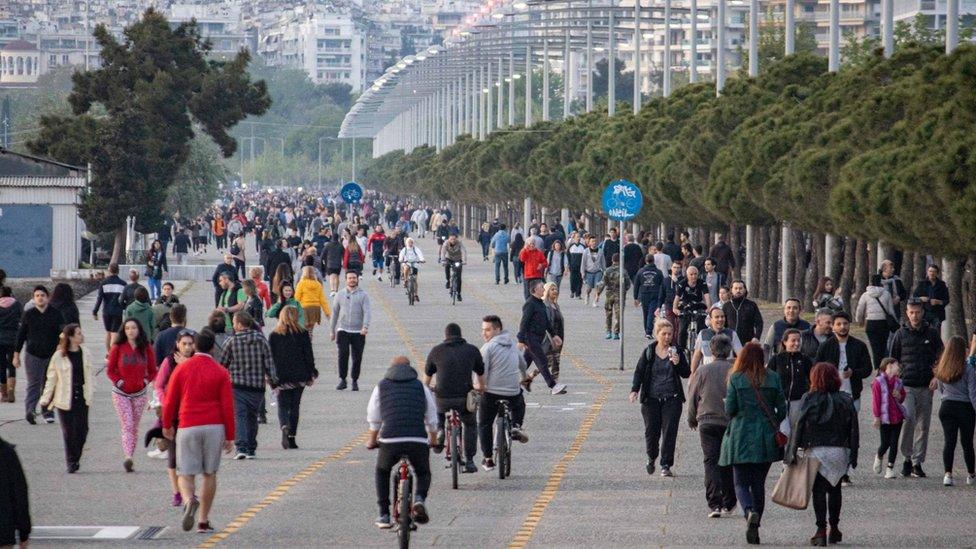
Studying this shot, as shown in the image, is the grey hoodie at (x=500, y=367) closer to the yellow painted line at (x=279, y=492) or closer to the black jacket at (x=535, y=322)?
the yellow painted line at (x=279, y=492)

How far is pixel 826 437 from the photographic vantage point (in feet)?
51.3

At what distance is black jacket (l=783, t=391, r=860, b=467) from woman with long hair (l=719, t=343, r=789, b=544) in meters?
0.19

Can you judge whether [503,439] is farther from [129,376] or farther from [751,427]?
[751,427]

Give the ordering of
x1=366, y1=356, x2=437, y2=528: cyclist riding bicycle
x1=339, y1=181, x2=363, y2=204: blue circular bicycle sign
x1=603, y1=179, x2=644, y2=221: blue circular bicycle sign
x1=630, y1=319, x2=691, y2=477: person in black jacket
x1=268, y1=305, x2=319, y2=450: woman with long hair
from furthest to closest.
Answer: x1=339, y1=181, x2=363, y2=204: blue circular bicycle sign < x1=603, y1=179, x2=644, y2=221: blue circular bicycle sign < x1=268, y1=305, x2=319, y2=450: woman with long hair < x1=630, y1=319, x2=691, y2=477: person in black jacket < x1=366, y1=356, x2=437, y2=528: cyclist riding bicycle

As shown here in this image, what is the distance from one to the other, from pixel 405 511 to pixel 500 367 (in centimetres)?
518

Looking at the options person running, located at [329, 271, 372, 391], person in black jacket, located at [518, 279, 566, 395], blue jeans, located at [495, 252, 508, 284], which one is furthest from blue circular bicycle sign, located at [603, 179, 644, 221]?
blue jeans, located at [495, 252, 508, 284]

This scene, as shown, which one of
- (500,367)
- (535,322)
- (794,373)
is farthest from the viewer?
(535,322)

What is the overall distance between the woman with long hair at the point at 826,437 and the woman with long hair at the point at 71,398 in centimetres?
688

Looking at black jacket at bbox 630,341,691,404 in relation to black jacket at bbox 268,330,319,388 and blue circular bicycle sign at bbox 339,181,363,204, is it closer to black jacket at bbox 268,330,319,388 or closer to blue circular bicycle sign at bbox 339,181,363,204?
black jacket at bbox 268,330,319,388

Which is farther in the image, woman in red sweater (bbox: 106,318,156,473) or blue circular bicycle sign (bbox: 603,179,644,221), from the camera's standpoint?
blue circular bicycle sign (bbox: 603,179,644,221)

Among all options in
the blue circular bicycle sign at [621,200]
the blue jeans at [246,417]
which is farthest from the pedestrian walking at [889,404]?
the blue circular bicycle sign at [621,200]

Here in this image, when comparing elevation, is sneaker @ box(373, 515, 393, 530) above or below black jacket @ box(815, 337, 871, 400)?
below

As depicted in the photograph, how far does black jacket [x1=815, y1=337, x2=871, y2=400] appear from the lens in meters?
19.6

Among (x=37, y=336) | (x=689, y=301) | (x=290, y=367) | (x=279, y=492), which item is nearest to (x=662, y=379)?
(x=279, y=492)
